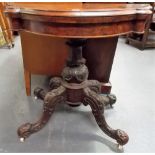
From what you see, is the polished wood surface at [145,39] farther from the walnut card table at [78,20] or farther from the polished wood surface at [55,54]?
the walnut card table at [78,20]

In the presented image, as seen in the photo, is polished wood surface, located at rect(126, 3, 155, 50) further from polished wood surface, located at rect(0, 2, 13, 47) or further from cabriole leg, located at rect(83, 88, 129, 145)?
cabriole leg, located at rect(83, 88, 129, 145)

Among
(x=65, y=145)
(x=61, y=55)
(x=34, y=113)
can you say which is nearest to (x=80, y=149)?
(x=65, y=145)

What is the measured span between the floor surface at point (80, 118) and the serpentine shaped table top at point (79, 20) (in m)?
0.62

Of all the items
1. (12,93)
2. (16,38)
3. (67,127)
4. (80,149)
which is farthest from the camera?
(16,38)

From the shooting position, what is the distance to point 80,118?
1.23 meters

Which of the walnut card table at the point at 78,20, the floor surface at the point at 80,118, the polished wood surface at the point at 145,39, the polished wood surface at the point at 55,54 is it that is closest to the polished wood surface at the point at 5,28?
the floor surface at the point at 80,118

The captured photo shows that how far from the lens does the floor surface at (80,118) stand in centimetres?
104

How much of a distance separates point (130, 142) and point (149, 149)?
0.10 meters

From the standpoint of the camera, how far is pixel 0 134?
1.08m

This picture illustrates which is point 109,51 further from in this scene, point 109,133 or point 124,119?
point 109,133

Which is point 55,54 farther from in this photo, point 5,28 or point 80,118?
point 5,28

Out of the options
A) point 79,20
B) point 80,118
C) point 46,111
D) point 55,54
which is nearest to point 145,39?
point 55,54

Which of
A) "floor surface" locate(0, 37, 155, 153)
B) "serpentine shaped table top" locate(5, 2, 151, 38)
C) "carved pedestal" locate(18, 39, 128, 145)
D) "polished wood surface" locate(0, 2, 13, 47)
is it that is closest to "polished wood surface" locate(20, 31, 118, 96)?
"floor surface" locate(0, 37, 155, 153)

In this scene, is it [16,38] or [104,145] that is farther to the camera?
[16,38]
